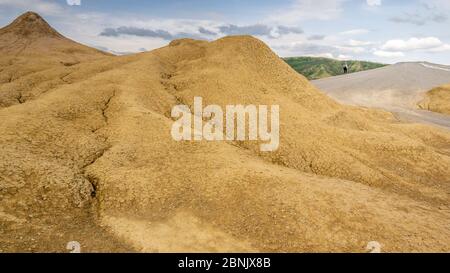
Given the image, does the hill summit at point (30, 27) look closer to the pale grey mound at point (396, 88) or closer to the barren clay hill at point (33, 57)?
the barren clay hill at point (33, 57)

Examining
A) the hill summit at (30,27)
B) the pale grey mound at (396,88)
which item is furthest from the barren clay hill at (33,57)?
the pale grey mound at (396,88)

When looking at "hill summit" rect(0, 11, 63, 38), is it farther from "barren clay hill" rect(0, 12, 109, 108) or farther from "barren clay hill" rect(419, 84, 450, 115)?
"barren clay hill" rect(419, 84, 450, 115)

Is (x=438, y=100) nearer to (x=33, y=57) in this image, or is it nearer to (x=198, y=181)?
(x=198, y=181)

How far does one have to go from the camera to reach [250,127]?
22.1 m

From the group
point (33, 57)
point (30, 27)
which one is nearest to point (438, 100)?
point (33, 57)

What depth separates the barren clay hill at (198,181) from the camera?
12.3 m

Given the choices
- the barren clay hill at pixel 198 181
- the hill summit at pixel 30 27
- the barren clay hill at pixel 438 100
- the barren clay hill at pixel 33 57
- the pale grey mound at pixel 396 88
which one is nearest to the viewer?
the barren clay hill at pixel 198 181

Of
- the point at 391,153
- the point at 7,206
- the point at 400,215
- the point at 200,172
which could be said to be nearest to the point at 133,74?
the point at 200,172

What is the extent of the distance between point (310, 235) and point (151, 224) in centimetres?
564

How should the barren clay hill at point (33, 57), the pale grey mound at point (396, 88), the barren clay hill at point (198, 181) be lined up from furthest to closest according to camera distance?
the pale grey mound at point (396, 88)
the barren clay hill at point (33, 57)
the barren clay hill at point (198, 181)

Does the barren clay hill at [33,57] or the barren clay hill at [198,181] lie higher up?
the barren clay hill at [33,57]

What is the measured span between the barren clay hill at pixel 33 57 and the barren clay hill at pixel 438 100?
162 feet

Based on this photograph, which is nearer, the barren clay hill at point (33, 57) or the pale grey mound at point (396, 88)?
the barren clay hill at point (33, 57)

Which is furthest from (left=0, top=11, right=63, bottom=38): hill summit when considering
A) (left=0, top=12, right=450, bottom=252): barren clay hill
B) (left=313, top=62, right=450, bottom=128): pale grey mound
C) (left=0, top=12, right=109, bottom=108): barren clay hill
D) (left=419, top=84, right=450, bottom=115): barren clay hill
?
(left=419, top=84, right=450, bottom=115): barren clay hill
